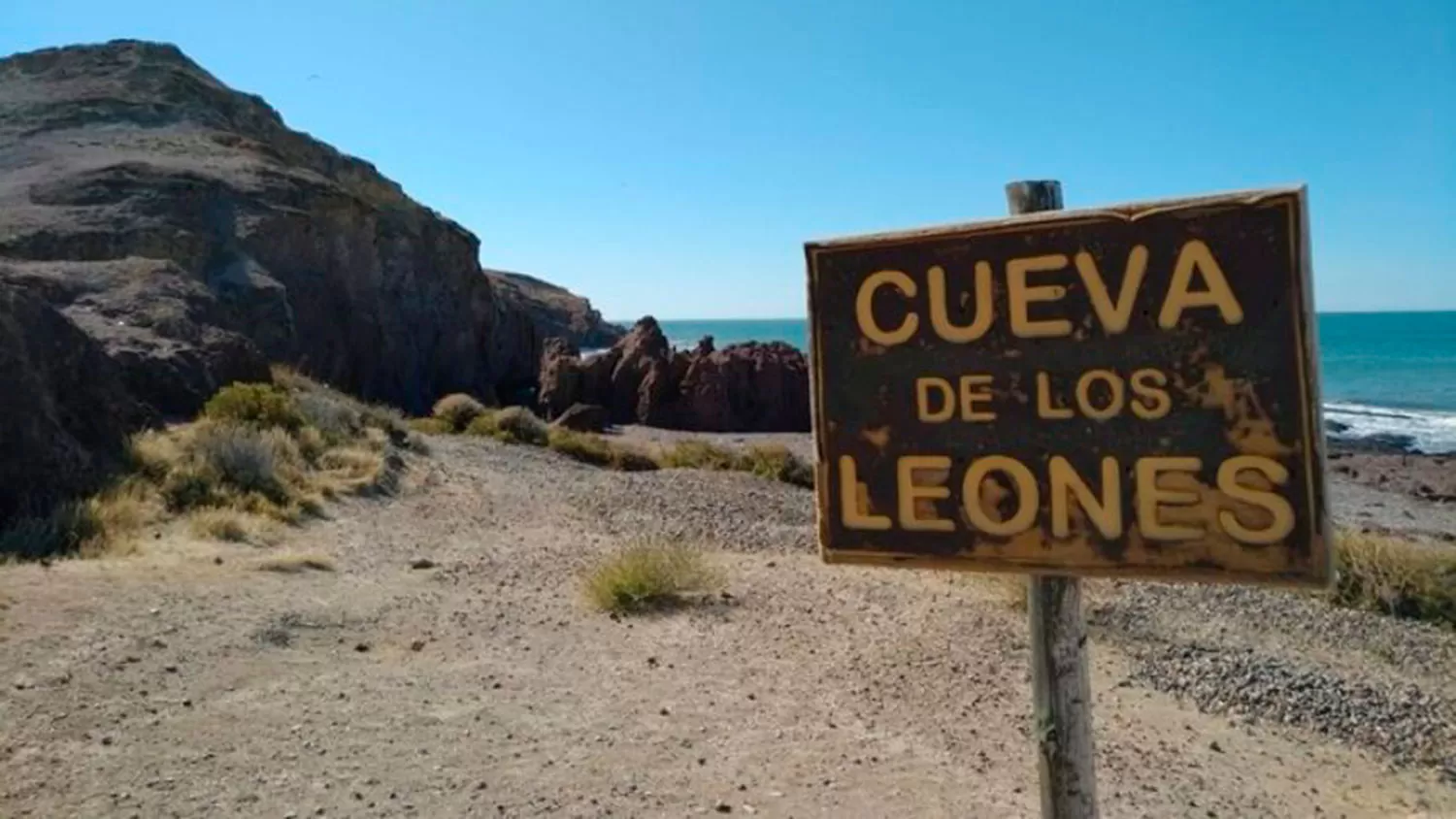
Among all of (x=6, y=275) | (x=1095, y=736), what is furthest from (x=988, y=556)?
(x=6, y=275)

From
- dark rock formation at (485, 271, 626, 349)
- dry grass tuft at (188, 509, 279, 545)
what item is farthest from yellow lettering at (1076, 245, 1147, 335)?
dark rock formation at (485, 271, 626, 349)

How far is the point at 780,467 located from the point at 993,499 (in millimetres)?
16594

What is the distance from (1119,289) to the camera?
251 cm

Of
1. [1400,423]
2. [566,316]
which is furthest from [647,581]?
[566,316]

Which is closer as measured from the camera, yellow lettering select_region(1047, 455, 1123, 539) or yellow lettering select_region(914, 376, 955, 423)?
yellow lettering select_region(1047, 455, 1123, 539)

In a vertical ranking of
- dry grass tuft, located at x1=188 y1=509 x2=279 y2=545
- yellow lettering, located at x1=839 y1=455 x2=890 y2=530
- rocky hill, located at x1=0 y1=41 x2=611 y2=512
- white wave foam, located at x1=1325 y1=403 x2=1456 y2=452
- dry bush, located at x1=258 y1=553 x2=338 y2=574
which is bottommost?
white wave foam, located at x1=1325 y1=403 x2=1456 y2=452

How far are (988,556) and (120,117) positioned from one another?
3896cm

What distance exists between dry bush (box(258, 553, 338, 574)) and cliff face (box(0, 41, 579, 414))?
6485 millimetres

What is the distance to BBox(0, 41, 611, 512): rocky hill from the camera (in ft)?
40.2

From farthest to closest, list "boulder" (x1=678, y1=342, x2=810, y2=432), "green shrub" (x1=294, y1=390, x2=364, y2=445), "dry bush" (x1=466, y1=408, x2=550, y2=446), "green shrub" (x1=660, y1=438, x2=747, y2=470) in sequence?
"boulder" (x1=678, y1=342, x2=810, y2=432)
"dry bush" (x1=466, y1=408, x2=550, y2=446)
"green shrub" (x1=660, y1=438, x2=747, y2=470)
"green shrub" (x1=294, y1=390, x2=364, y2=445)

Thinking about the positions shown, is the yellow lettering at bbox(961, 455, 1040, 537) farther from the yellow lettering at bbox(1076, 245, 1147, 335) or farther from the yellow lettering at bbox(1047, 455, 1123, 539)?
the yellow lettering at bbox(1076, 245, 1147, 335)

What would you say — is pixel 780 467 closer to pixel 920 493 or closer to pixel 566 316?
pixel 920 493

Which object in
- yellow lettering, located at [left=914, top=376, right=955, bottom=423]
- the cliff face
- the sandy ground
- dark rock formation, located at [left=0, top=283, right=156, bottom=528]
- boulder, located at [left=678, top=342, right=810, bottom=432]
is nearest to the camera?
yellow lettering, located at [left=914, top=376, right=955, bottom=423]

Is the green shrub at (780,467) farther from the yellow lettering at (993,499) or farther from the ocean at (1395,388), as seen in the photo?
the yellow lettering at (993,499)
